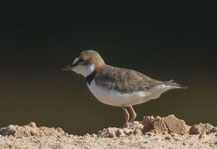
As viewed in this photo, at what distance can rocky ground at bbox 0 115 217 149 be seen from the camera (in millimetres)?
8406

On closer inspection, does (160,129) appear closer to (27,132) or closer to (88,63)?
(27,132)

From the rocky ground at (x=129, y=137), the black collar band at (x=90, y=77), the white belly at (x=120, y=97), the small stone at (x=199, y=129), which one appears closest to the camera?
the rocky ground at (x=129, y=137)

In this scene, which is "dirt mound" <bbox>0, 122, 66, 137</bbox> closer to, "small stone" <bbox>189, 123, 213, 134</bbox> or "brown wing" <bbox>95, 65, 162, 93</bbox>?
"small stone" <bbox>189, 123, 213, 134</bbox>

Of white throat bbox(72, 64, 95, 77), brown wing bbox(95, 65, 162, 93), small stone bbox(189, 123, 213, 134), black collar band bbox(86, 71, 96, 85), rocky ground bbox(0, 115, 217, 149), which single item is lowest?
rocky ground bbox(0, 115, 217, 149)

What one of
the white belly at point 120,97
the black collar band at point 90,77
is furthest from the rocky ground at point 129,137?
the black collar band at point 90,77

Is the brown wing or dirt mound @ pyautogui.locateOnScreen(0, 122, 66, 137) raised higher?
the brown wing

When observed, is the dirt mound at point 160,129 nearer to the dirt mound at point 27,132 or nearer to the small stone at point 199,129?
the small stone at point 199,129

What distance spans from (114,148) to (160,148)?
373mm

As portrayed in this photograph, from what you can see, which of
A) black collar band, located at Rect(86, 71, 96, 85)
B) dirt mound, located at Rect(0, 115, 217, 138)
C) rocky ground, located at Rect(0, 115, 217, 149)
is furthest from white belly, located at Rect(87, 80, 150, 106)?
dirt mound, located at Rect(0, 115, 217, 138)

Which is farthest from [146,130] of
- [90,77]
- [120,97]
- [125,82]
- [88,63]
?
[88,63]

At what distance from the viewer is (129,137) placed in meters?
8.79

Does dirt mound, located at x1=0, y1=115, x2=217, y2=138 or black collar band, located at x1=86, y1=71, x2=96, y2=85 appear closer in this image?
dirt mound, located at x1=0, y1=115, x2=217, y2=138

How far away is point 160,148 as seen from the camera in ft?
27.2

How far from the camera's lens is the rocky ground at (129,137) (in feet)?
27.6
